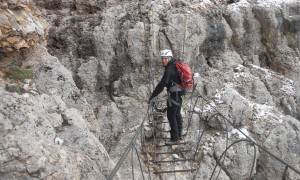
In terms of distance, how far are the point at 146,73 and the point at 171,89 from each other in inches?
160

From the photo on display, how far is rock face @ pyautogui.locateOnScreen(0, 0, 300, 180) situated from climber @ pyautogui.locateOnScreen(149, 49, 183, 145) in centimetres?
140

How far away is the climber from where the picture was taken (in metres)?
8.29

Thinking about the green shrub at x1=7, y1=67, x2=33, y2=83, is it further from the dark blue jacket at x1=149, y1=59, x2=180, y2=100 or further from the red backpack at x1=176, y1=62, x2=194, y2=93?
the red backpack at x1=176, y1=62, x2=194, y2=93

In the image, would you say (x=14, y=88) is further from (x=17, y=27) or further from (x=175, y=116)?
(x=175, y=116)

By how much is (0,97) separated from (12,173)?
152 cm

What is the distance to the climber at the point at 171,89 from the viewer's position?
8.29m

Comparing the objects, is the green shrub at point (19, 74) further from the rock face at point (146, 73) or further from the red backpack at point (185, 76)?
the red backpack at point (185, 76)

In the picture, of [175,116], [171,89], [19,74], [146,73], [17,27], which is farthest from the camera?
[146,73]

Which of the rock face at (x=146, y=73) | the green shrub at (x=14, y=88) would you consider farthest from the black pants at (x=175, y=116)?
the green shrub at (x=14, y=88)

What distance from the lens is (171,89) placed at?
845 cm

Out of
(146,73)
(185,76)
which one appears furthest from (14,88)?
(146,73)

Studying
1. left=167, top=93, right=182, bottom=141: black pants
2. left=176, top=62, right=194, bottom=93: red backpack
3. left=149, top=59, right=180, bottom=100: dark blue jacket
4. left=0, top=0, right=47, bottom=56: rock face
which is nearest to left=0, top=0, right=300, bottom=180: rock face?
left=0, top=0, right=47, bottom=56: rock face

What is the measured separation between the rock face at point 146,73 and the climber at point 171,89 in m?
1.40

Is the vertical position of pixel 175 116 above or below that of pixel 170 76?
below
